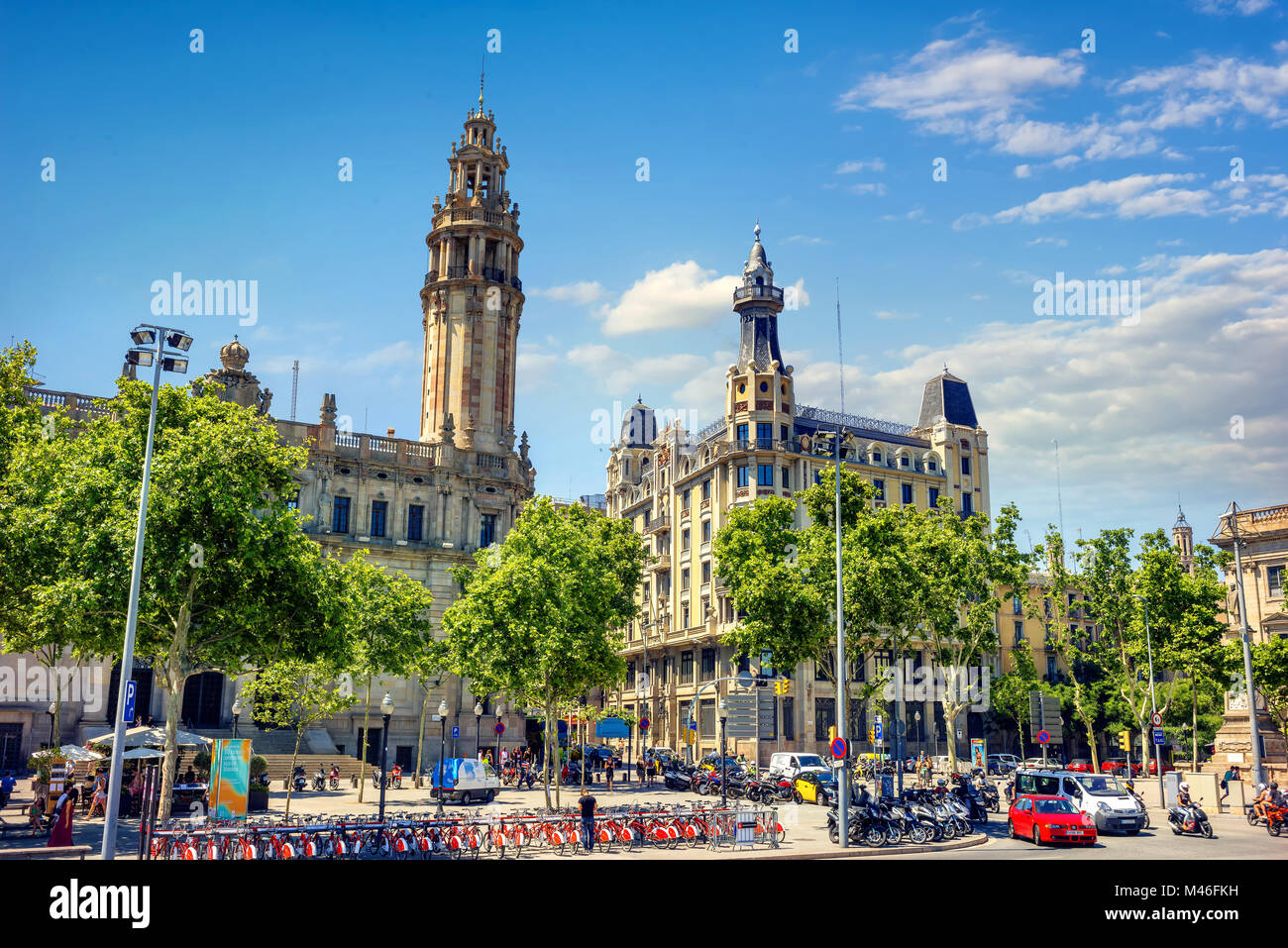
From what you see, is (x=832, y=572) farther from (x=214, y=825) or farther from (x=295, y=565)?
(x=214, y=825)

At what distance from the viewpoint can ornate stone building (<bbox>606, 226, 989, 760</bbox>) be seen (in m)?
69.9

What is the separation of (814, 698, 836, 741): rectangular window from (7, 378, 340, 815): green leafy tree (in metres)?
46.5

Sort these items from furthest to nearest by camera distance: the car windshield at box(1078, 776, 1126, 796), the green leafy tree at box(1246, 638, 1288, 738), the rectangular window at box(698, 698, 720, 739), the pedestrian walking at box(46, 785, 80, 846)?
the rectangular window at box(698, 698, 720, 739) < the green leafy tree at box(1246, 638, 1288, 738) < the car windshield at box(1078, 776, 1126, 796) < the pedestrian walking at box(46, 785, 80, 846)

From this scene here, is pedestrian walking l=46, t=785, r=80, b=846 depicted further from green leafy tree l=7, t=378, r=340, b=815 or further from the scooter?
the scooter

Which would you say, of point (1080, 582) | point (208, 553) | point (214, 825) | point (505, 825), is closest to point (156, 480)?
point (208, 553)

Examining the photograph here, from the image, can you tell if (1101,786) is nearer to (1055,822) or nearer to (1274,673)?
(1055,822)

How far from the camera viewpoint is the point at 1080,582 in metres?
54.8

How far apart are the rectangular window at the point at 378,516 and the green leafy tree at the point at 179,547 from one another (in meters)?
29.9

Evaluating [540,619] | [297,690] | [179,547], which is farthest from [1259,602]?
[179,547]

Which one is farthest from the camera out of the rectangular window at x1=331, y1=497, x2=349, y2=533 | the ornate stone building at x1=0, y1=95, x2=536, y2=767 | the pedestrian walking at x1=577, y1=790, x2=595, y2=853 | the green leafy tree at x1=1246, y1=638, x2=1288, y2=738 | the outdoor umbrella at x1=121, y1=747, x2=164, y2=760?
the rectangular window at x1=331, y1=497, x2=349, y2=533

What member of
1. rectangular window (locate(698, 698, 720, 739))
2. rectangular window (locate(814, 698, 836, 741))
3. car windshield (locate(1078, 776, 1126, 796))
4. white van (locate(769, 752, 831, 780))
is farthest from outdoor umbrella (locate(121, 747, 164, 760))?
rectangular window (locate(814, 698, 836, 741))

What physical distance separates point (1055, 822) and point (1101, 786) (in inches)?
215

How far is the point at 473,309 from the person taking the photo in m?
64.9
